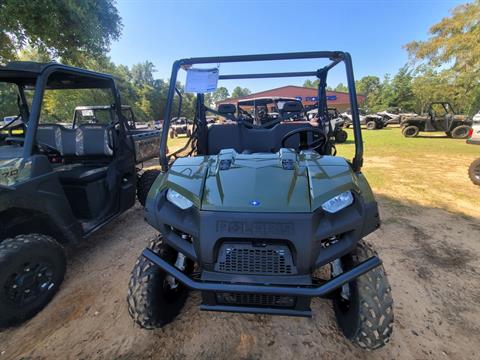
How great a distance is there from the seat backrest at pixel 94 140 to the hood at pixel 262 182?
6.89 feet

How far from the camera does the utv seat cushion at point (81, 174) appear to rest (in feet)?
9.71

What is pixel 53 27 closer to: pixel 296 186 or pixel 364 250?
pixel 296 186

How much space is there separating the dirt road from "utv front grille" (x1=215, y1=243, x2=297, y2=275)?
705 millimetres

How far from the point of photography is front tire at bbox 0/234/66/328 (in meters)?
1.90

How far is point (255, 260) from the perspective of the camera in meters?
1.46

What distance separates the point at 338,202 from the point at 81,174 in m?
2.88

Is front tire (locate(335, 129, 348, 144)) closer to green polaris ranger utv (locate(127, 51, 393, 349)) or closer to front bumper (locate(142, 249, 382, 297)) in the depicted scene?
green polaris ranger utv (locate(127, 51, 393, 349))

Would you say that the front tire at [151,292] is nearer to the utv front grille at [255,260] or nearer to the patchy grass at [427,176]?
the utv front grille at [255,260]

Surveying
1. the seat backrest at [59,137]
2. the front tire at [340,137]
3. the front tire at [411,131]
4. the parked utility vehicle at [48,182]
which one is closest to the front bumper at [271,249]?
the parked utility vehicle at [48,182]

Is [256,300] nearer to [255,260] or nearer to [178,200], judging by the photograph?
[255,260]

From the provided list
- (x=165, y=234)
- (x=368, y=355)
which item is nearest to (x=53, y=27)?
(x=165, y=234)

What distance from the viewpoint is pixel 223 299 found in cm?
157

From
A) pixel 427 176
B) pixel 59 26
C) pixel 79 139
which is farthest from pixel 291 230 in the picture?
pixel 59 26

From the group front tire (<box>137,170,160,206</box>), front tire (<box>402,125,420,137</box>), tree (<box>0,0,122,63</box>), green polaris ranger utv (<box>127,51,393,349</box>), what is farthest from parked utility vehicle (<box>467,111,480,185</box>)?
tree (<box>0,0,122,63</box>)
